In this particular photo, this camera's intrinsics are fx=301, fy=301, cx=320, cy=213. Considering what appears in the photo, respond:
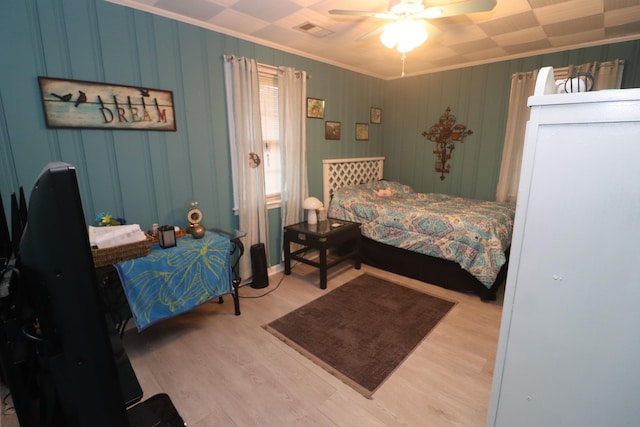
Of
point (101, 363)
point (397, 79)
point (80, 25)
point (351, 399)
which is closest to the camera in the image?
point (101, 363)

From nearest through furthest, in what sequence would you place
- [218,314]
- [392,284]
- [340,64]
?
[218,314], [392,284], [340,64]

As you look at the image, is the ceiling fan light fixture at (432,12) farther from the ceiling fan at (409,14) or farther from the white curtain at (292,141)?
the white curtain at (292,141)

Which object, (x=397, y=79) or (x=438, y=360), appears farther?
(x=397, y=79)

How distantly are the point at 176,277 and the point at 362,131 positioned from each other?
3.43 m

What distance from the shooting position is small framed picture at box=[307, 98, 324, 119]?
3.74 m

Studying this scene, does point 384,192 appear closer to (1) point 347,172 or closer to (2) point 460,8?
(1) point 347,172

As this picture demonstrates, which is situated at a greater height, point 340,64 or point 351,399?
point 340,64

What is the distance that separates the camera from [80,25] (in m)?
2.10

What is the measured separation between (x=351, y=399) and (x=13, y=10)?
3.18 meters

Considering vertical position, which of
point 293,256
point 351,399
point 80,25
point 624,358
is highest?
point 80,25

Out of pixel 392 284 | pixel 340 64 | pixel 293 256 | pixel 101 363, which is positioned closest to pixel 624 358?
pixel 101 363

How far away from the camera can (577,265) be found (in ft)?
3.08

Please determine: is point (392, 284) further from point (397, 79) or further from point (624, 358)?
point (397, 79)

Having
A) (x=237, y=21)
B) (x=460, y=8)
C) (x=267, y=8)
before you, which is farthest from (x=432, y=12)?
(x=237, y=21)
